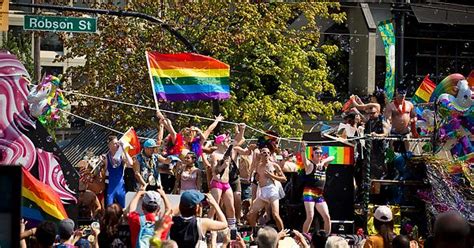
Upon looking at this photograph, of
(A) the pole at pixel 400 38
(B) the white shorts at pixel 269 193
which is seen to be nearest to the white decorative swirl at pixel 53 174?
(B) the white shorts at pixel 269 193

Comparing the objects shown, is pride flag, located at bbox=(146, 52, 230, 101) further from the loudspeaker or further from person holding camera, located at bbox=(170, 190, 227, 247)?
person holding camera, located at bbox=(170, 190, 227, 247)

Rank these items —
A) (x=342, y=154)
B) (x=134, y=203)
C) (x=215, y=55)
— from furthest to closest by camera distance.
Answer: (x=215, y=55)
(x=342, y=154)
(x=134, y=203)

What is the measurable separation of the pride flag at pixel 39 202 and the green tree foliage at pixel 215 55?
47.6 ft

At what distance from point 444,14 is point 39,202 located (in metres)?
26.2

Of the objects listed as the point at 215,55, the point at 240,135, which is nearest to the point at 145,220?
the point at 240,135

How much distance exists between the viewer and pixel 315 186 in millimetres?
17344

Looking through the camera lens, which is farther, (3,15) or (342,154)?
(3,15)

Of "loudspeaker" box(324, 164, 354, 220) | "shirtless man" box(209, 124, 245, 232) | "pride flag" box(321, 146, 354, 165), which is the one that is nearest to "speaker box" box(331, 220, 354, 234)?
"loudspeaker" box(324, 164, 354, 220)

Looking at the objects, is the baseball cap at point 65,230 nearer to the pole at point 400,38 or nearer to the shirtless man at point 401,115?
the shirtless man at point 401,115

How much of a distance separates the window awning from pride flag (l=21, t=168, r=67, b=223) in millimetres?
23884

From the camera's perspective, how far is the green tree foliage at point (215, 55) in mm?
29578

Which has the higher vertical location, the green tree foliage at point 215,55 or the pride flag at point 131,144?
the green tree foliage at point 215,55

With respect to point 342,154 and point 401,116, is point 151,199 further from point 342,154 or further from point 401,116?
point 401,116

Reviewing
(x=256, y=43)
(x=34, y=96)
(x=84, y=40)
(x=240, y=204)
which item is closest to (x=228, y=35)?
(x=256, y=43)
